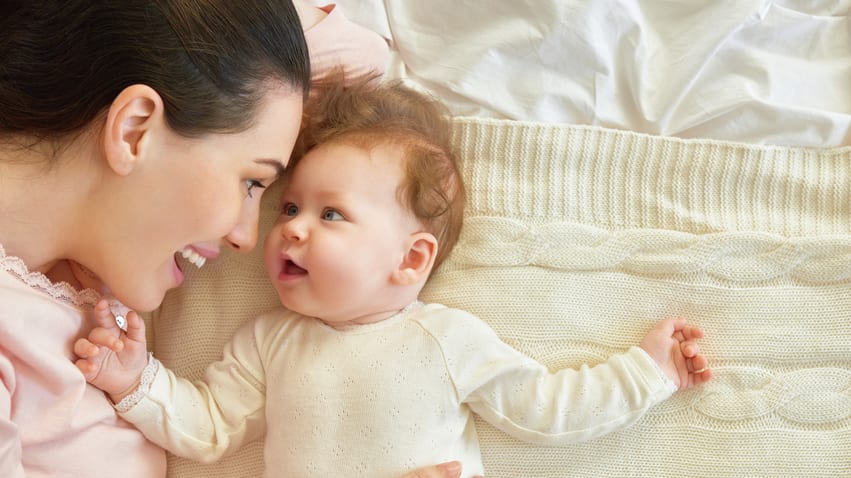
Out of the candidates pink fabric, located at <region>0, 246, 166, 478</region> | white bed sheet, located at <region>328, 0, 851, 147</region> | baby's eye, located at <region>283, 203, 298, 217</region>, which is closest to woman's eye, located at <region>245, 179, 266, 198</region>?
baby's eye, located at <region>283, 203, 298, 217</region>

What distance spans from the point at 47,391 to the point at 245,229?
37 cm

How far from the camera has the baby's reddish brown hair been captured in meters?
1.30

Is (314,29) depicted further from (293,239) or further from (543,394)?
(543,394)

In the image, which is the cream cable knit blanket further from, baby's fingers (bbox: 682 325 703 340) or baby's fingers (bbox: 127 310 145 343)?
baby's fingers (bbox: 127 310 145 343)

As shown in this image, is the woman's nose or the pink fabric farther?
the woman's nose

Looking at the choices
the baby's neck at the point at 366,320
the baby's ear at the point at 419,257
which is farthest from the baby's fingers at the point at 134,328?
the baby's ear at the point at 419,257

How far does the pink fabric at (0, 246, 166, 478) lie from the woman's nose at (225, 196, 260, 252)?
0.26 meters

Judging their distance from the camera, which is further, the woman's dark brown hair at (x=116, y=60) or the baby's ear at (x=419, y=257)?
the baby's ear at (x=419, y=257)

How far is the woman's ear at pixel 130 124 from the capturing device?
1036mm

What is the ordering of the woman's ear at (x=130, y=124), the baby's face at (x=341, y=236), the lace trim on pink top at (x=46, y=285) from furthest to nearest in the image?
1. the baby's face at (x=341, y=236)
2. the lace trim on pink top at (x=46, y=285)
3. the woman's ear at (x=130, y=124)

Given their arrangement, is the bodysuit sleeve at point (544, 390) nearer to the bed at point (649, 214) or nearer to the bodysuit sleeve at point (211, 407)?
the bed at point (649, 214)

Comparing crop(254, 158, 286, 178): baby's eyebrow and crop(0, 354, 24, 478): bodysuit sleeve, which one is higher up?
crop(254, 158, 286, 178): baby's eyebrow

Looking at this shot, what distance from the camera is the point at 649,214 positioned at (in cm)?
143

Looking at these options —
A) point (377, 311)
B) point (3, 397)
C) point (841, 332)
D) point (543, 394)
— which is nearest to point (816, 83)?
point (841, 332)
